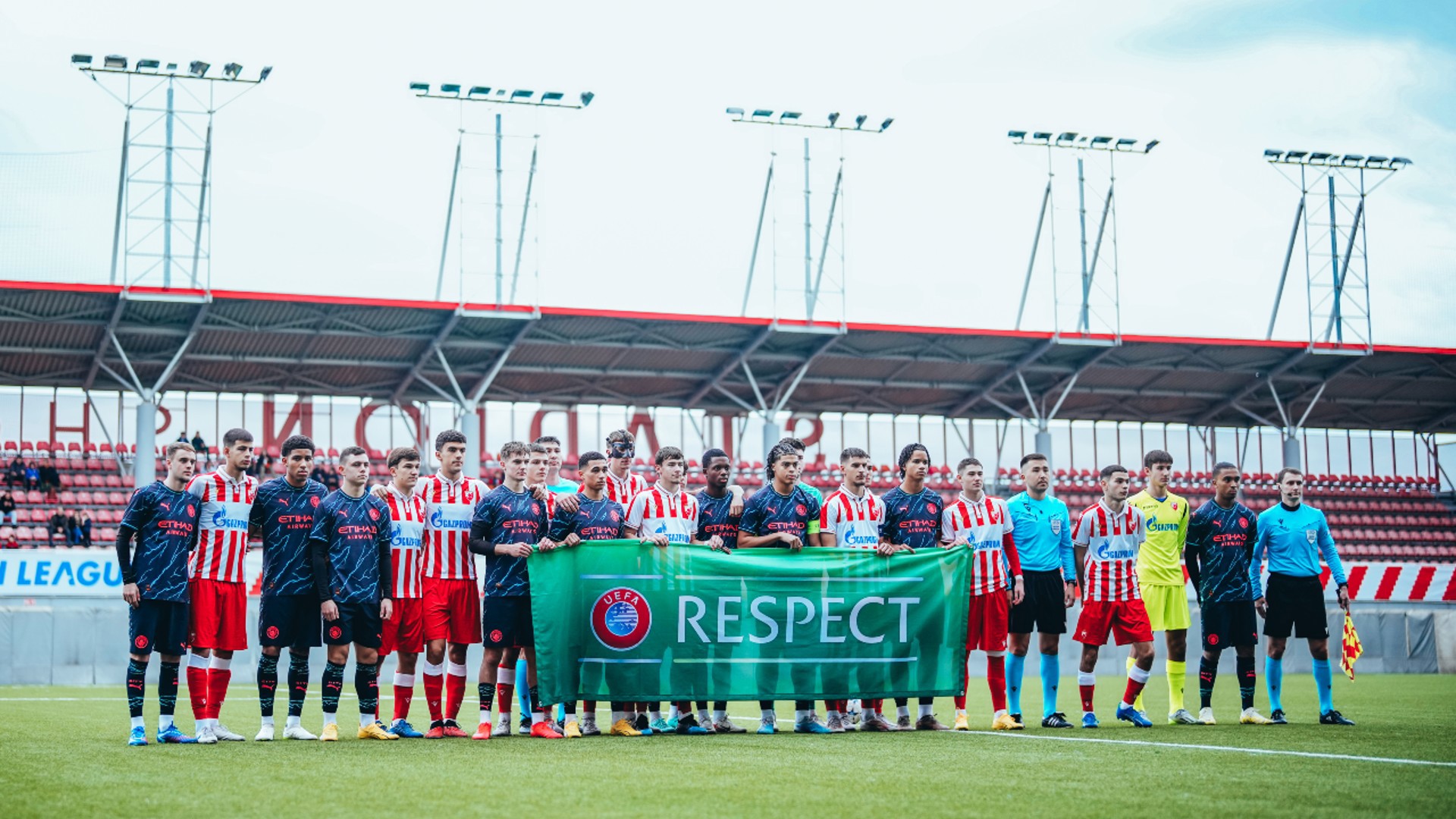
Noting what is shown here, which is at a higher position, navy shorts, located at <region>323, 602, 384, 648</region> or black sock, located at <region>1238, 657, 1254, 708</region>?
navy shorts, located at <region>323, 602, 384, 648</region>

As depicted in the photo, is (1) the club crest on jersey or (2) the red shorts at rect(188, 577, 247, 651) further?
(1) the club crest on jersey

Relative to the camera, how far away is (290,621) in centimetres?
968

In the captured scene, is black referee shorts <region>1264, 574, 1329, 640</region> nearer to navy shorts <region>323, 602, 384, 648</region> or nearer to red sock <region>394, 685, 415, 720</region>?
red sock <region>394, 685, 415, 720</region>

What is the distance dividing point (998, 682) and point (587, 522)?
3.25m

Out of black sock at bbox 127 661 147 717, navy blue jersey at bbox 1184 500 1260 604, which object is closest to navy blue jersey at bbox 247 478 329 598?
black sock at bbox 127 661 147 717

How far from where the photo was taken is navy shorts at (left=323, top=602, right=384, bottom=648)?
9.61 meters

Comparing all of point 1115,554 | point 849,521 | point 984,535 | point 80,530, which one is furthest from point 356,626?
point 80,530

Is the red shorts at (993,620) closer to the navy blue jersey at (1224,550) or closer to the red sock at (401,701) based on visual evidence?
the navy blue jersey at (1224,550)

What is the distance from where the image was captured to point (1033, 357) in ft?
105

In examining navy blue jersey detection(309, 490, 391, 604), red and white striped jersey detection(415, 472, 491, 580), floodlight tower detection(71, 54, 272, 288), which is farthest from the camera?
floodlight tower detection(71, 54, 272, 288)

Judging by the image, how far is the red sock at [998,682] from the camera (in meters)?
10.8

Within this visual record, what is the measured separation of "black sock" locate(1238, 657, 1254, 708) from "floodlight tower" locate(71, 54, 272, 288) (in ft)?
69.8

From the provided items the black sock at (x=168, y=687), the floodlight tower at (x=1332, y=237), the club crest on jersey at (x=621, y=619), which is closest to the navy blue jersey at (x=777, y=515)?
the club crest on jersey at (x=621, y=619)

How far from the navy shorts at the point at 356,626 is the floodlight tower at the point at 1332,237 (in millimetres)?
29106
